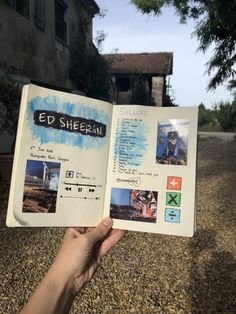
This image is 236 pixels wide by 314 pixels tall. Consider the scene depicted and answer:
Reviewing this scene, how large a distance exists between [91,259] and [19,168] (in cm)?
45

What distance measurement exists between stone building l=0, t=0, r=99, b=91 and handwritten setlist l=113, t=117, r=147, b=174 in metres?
6.09

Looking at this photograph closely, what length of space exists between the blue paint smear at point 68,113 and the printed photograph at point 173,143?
215 mm

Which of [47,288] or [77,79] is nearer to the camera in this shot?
[47,288]

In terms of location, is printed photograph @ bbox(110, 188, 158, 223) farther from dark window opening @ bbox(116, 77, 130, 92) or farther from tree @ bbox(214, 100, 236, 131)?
tree @ bbox(214, 100, 236, 131)

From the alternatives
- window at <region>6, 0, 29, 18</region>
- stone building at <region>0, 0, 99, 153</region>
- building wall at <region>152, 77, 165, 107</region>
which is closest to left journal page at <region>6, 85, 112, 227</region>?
stone building at <region>0, 0, 99, 153</region>

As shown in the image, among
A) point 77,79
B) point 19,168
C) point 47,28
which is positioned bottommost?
point 19,168

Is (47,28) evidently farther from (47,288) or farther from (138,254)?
(47,288)

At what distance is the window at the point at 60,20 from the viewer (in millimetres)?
10752

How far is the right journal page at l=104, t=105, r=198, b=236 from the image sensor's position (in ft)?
4.77

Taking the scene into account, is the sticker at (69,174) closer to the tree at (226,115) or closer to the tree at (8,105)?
the tree at (8,105)

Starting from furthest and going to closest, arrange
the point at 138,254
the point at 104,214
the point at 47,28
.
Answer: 1. the point at 47,28
2. the point at 138,254
3. the point at 104,214

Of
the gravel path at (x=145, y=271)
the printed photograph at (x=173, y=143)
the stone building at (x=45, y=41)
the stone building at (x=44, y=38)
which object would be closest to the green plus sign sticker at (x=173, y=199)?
the printed photograph at (x=173, y=143)

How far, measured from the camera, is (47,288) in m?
1.26

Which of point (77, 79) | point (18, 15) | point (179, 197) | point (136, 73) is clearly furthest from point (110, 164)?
point (136, 73)
